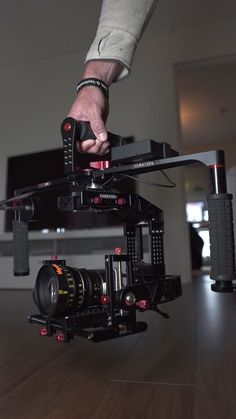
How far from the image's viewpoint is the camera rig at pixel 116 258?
0.48m

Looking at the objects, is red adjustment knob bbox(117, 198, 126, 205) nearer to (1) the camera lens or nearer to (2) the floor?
(1) the camera lens

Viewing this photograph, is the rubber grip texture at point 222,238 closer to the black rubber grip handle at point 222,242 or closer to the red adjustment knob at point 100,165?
the black rubber grip handle at point 222,242

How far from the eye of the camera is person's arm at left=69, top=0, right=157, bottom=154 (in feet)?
1.98

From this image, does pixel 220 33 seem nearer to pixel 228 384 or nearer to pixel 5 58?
pixel 5 58

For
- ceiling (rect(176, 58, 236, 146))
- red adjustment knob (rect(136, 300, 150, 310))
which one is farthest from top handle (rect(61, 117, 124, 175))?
ceiling (rect(176, 58, 236, 146))

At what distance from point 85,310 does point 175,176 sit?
76.7 inches

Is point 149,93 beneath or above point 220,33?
beneath

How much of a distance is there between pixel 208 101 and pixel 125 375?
3730mm

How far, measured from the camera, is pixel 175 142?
2.56 meters

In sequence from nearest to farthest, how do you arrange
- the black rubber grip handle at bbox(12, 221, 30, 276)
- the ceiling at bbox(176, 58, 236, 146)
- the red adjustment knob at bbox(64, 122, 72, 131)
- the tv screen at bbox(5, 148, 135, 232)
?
the red adjustment knob at bbox(64, 122, 72, 131) < the black rubber grip handle at bbox(12, 221, 30, 276) < the tv screen at bbox(5, 148, 135, 232) < the ceiling at bbox(176, 58, 236, 146)

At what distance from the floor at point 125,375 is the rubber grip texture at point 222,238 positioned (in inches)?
7.1

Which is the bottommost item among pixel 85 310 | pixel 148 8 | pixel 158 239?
pixel 85 310

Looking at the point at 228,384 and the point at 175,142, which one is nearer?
the point at 228,384

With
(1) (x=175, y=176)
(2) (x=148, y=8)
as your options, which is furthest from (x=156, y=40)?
(2) (x=148, y=8)
